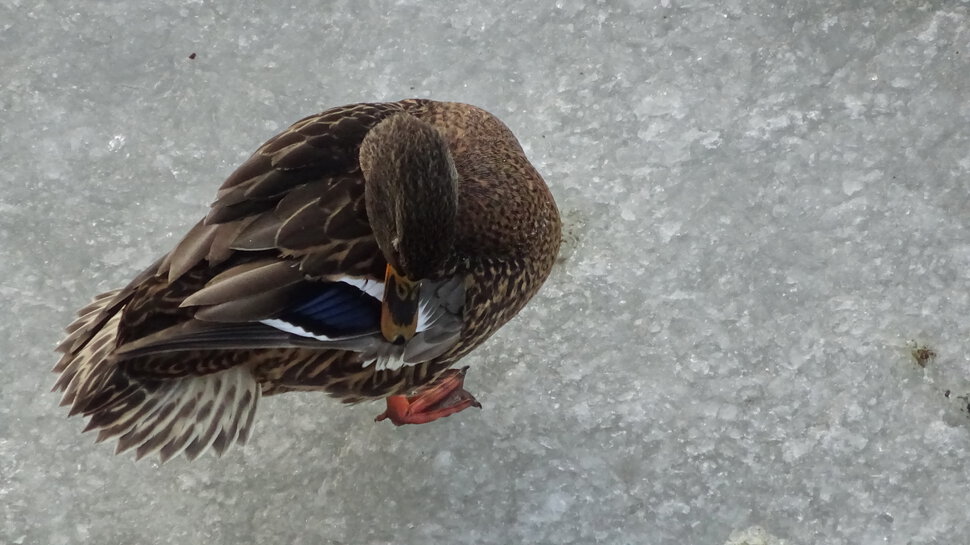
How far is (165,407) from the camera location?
2.45 metres

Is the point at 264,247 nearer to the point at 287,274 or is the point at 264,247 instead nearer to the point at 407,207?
the point at 287,274

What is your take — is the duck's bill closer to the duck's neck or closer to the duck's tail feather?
the duck's neck

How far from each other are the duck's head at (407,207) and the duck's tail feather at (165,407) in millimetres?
450

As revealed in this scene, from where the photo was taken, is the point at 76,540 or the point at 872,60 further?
the point at 872,60

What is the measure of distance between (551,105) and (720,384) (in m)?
1.03

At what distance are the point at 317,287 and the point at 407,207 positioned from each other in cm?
29

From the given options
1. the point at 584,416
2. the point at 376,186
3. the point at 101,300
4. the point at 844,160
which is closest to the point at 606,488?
the point at 584,416

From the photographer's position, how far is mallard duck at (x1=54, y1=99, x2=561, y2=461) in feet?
7.13

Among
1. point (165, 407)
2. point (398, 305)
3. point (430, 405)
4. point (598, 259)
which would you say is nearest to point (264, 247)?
point (398, 305)

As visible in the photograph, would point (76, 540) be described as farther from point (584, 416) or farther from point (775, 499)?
point (775, 499)

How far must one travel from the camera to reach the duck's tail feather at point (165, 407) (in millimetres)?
2406

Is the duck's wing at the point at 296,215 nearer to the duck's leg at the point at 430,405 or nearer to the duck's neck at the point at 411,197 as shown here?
the duck's neck at the point at 411,197

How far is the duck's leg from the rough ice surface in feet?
0.12

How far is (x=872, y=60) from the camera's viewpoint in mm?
3143
